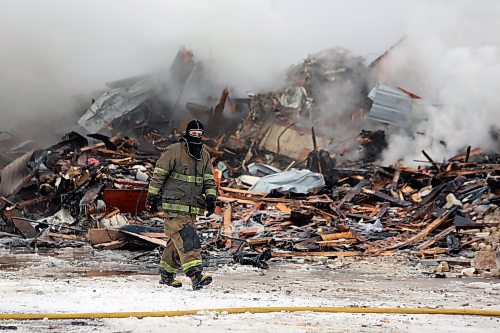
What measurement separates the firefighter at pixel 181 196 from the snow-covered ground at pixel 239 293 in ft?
0.87

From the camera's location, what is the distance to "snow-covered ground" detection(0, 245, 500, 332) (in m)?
3.93

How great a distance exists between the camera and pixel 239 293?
16.8ft

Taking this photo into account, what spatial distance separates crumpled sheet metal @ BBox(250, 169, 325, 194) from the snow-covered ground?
440 cm

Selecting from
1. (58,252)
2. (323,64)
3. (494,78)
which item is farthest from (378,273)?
(323,64)

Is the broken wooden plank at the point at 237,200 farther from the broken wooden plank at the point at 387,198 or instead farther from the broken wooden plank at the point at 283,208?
the broken wooden plank at the point at 387,198

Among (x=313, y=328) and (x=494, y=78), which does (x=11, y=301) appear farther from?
(x=494, y=78)

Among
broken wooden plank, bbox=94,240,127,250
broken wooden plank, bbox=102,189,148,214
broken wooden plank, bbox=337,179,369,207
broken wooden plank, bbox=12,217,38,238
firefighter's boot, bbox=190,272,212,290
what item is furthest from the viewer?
broken wooden plank, bbox=337,179,369,207

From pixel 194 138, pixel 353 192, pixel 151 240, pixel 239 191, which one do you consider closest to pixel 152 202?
pixel 194 138

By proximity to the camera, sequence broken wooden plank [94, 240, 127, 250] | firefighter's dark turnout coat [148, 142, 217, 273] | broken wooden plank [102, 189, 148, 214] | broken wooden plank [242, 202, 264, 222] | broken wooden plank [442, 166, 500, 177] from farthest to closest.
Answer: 1. broken wooden plank [442, 166, 500, 177]
2. broken wooden plank [242, 202, 264, 222]
3. broken wooden plank [102, 189, 148, 214]
4. broken wooden plank [94, 240, 127, 250]
5. firefighter's dark turnout coat [148, 142, 217, 273]

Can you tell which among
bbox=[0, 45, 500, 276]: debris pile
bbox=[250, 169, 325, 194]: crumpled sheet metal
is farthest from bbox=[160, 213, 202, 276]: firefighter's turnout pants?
bbox=[250, 169, 325, 194]: crumpled sheet metal

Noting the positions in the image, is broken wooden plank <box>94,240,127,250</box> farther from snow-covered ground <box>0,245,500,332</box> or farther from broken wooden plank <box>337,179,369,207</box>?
broken wooden plank <box>337,179,369,207</box>

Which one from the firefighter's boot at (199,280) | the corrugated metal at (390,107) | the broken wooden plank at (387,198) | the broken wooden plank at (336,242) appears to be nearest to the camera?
the firefighter's boot at (199,280)

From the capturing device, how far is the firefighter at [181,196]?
541 cm

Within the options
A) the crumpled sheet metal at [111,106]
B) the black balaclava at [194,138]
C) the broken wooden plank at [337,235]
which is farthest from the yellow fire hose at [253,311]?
the crumpled sheet metal at [111,106]
